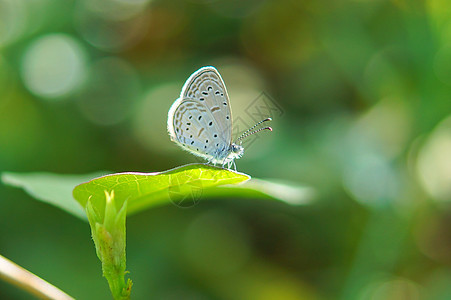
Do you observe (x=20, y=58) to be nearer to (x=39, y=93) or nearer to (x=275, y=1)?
(x=39, y=93)

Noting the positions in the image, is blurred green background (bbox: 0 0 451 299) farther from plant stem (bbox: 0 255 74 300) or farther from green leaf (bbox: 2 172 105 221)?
plant stem (bbox: 0 255 74 300)

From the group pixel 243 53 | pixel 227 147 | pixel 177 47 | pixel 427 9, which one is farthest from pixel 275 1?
pixel 227 147

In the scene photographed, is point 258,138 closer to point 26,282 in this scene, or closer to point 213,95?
point 213,95

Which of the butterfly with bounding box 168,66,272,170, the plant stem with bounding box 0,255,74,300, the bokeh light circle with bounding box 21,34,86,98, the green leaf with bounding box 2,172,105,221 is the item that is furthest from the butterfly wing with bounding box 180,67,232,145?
the bokeh light circle with bounding box 21,34,86,98

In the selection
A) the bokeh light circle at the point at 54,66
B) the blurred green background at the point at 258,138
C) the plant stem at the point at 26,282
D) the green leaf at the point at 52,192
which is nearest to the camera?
the plant stem at the point at 26,282

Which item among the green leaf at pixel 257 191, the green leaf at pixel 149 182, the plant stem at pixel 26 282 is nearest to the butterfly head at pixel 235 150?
the green leaf at pixel 257 191

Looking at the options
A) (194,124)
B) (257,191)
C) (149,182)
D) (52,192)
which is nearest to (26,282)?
(149,182)

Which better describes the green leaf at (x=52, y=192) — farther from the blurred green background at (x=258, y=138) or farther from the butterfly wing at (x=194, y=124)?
the blurred green background at (x=258, y=138)
